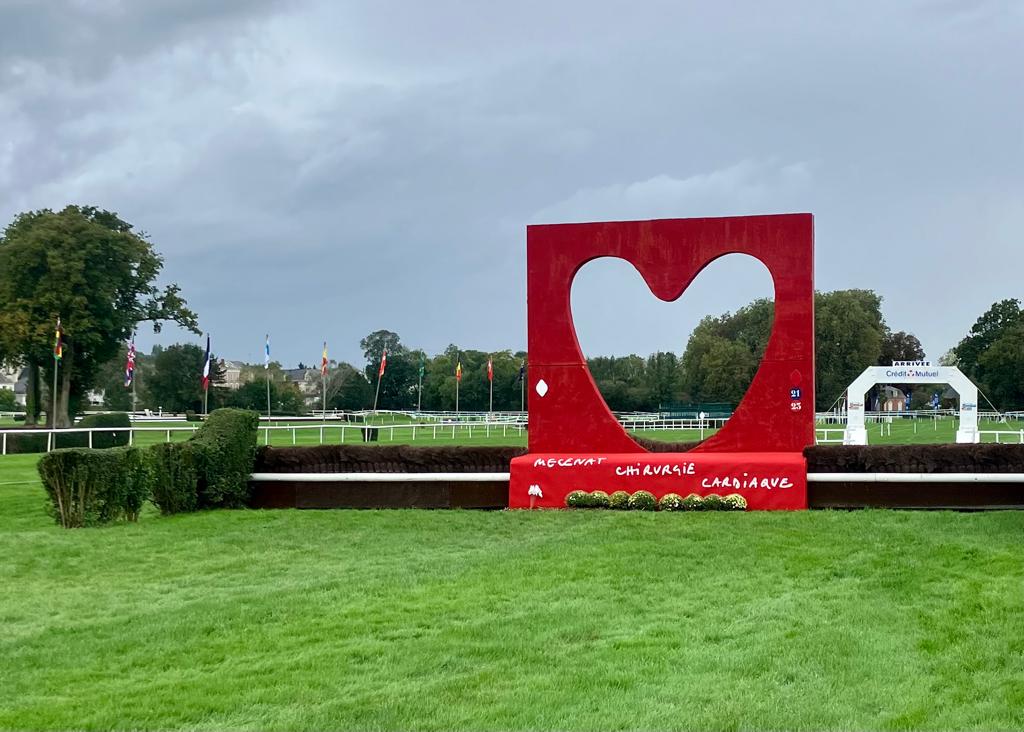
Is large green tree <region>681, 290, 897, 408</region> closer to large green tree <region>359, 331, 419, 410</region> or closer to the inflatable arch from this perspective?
large green tree <region>359, 331, 419, 410</region>

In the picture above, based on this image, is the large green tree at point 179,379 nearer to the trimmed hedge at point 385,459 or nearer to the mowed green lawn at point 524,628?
the trimmed hedge at point 385,459

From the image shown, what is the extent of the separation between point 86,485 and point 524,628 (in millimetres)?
6390

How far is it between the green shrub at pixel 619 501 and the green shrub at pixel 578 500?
269mm

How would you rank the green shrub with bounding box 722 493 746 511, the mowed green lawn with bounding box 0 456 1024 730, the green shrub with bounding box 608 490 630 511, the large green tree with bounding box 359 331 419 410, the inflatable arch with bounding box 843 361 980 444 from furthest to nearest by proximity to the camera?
the large green tree with bounding box 359 331 419 410 → the inflatable arch with bounding box 843 361 980 444 → the green shrub with bounding box 608 490 630 511 → the green shrub with bounding box 722 493 746 511 → the mowed green lawn with bounding box 0 456 1024 730

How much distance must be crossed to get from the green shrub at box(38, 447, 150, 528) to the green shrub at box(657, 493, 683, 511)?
5.63 m

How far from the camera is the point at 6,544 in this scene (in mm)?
8828

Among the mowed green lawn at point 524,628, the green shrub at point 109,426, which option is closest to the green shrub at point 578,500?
the mowed green lawn at point 524,628

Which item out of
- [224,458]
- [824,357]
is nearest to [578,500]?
[224,458]

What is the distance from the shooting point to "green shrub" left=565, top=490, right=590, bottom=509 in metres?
11.3

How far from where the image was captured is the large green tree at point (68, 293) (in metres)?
37.9

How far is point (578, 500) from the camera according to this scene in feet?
37.2

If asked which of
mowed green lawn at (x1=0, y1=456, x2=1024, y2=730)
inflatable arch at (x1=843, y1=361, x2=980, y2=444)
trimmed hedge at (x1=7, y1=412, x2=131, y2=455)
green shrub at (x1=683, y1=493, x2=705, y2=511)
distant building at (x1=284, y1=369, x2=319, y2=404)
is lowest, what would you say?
mowed green lawn at (x1=0, y1=456, x2=1024, y2=730)

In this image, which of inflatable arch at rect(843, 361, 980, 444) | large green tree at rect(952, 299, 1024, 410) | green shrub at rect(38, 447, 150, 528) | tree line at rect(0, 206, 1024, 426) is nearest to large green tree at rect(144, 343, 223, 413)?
tree line at rect(0, 206, 1024, 426)

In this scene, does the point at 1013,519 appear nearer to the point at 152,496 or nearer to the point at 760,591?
the point at 760,591
